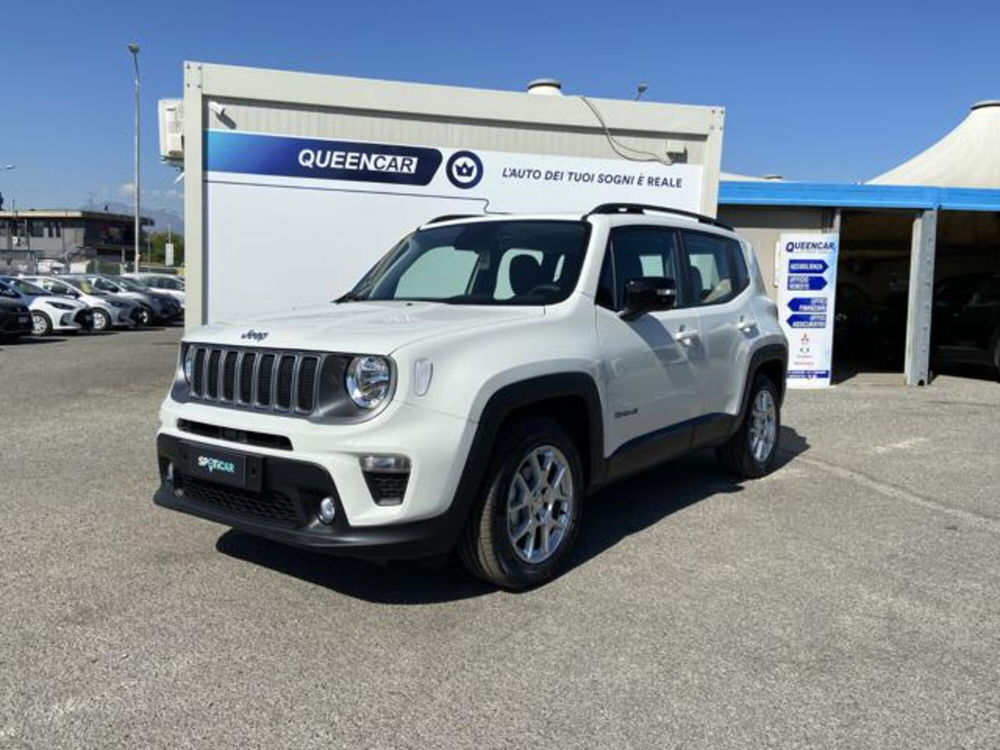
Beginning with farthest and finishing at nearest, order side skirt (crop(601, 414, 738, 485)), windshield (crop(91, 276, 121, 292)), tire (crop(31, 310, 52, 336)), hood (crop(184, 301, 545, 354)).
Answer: windshield (crop(91, 276, 121, 292)) < tire (crop(31, 310, 52, 336)) < side skirt (crop(601, 414, 738, 485)) < hood (crop(184, 301, 545, 354))

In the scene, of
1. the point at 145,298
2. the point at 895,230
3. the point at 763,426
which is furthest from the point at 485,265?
the point at 145,298

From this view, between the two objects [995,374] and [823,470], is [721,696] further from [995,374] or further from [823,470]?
[995,374]

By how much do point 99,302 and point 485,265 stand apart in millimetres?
20299

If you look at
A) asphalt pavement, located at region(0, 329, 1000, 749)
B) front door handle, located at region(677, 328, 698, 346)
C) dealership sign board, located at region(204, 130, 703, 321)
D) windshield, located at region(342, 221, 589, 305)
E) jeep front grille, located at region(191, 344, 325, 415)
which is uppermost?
dealership sign board, located at region(204, 130, 703, 321)

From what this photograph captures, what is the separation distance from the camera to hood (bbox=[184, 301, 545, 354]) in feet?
12.0

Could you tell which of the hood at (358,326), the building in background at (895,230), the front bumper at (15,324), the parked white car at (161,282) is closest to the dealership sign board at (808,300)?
the building in background at (895,230)

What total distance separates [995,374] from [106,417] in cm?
1367

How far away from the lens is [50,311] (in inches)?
795

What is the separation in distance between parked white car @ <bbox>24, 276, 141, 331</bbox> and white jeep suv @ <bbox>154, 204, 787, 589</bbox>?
63.5 ft

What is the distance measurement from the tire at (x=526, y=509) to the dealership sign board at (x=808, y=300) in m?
8.80

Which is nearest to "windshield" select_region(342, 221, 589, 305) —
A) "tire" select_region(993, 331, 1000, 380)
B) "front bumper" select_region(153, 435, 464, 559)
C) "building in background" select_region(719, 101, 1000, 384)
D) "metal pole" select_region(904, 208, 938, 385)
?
"front bumper" select_region(153, 435, 464, 559)

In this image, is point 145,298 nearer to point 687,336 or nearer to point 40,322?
point 40,322

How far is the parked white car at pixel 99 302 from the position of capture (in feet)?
73.4

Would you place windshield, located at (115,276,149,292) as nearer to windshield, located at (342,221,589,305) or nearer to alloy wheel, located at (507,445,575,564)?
windshield, located at (342,221,589,305)
